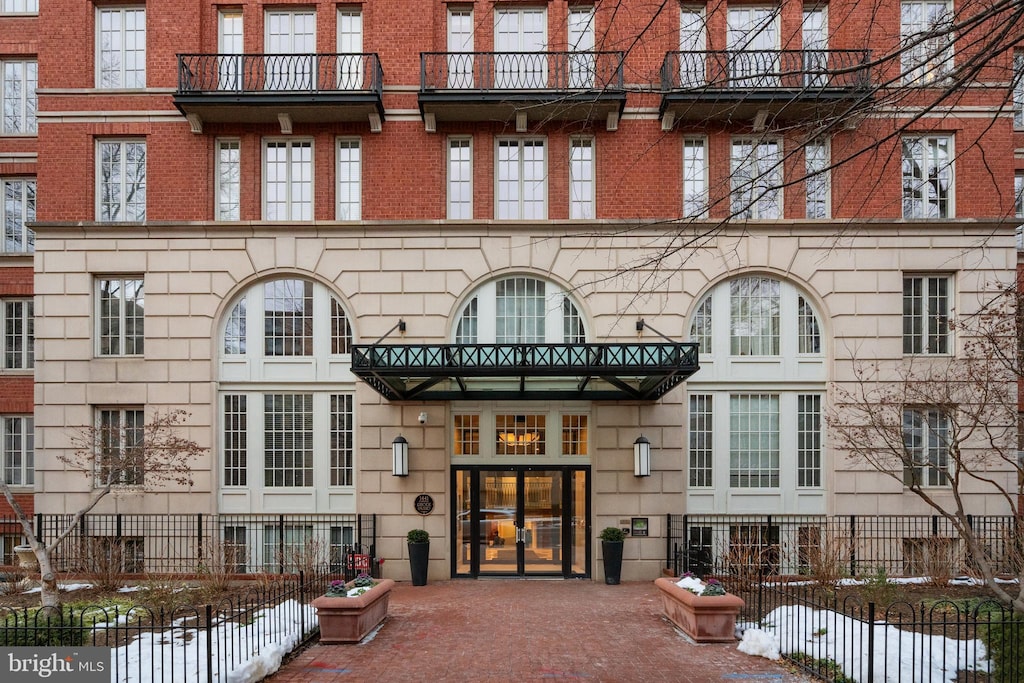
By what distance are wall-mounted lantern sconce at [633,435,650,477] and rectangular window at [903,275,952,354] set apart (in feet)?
22.7

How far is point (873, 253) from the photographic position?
54.2ft

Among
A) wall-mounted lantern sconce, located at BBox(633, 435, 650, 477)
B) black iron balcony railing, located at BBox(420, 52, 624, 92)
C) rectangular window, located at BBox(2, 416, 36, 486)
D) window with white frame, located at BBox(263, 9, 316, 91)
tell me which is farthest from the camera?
rectangular window, located at BBox(2, 416, 36, 486)

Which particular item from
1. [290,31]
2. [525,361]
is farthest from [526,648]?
[290,31]

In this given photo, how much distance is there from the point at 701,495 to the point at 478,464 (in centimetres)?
547

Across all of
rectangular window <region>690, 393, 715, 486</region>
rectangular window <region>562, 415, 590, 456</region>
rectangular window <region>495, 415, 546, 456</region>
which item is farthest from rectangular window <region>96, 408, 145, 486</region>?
rectangular window <region>690, 393, 715, 486</region>

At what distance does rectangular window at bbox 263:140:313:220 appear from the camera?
16.9 metres

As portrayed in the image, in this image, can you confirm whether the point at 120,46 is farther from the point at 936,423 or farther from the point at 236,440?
the point at 936,423

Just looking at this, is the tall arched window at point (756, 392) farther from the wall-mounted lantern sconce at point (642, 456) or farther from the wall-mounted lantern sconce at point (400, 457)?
the wall-mounted lantern sconce at point (400, 457)

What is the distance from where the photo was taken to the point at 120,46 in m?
16.9

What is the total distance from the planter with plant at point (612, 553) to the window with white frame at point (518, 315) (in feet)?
15.2

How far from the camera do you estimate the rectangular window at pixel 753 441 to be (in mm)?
16562

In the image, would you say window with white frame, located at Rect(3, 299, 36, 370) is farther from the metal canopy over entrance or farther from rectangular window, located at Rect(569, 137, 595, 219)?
rectangular window, located at Rect(569, 137, 595, 219)

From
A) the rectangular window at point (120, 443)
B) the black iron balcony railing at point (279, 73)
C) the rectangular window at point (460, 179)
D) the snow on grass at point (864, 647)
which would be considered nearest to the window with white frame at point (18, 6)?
the black iron balcony railing at point (279, 73)

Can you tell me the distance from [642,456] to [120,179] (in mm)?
14461
